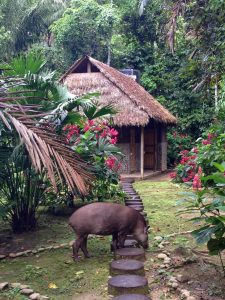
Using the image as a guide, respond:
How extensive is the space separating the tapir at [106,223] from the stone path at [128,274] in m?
0.19

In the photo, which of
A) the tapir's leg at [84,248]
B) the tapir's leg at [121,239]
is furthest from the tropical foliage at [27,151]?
the tapir's leg at [121,239]

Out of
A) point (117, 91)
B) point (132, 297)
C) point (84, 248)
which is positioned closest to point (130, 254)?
point (84, 248)

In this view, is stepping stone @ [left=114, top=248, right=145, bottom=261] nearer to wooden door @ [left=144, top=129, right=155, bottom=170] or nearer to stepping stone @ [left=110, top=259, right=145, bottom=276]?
stepping stone @ [left=110, top=259, right=145, bottom=276]

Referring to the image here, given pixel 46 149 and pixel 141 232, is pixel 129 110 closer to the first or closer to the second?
pixel 141 232

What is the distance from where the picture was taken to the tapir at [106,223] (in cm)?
487

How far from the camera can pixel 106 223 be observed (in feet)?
16.0

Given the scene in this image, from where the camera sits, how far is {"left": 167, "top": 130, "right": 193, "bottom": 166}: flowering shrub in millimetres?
17812

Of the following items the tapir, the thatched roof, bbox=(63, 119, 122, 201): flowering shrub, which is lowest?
the tapir

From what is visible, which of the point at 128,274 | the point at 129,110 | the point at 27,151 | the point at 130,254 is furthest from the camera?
the point at 129,110

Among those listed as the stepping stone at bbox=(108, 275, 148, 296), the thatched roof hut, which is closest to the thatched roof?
the thatched roof hut

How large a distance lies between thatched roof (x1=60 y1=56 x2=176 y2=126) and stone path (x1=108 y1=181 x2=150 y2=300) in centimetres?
887

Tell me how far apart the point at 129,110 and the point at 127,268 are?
33.5 feet

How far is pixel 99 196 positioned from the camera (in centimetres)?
738

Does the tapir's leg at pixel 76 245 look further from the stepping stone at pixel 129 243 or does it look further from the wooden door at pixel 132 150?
the wooden door at pixel 132 150
